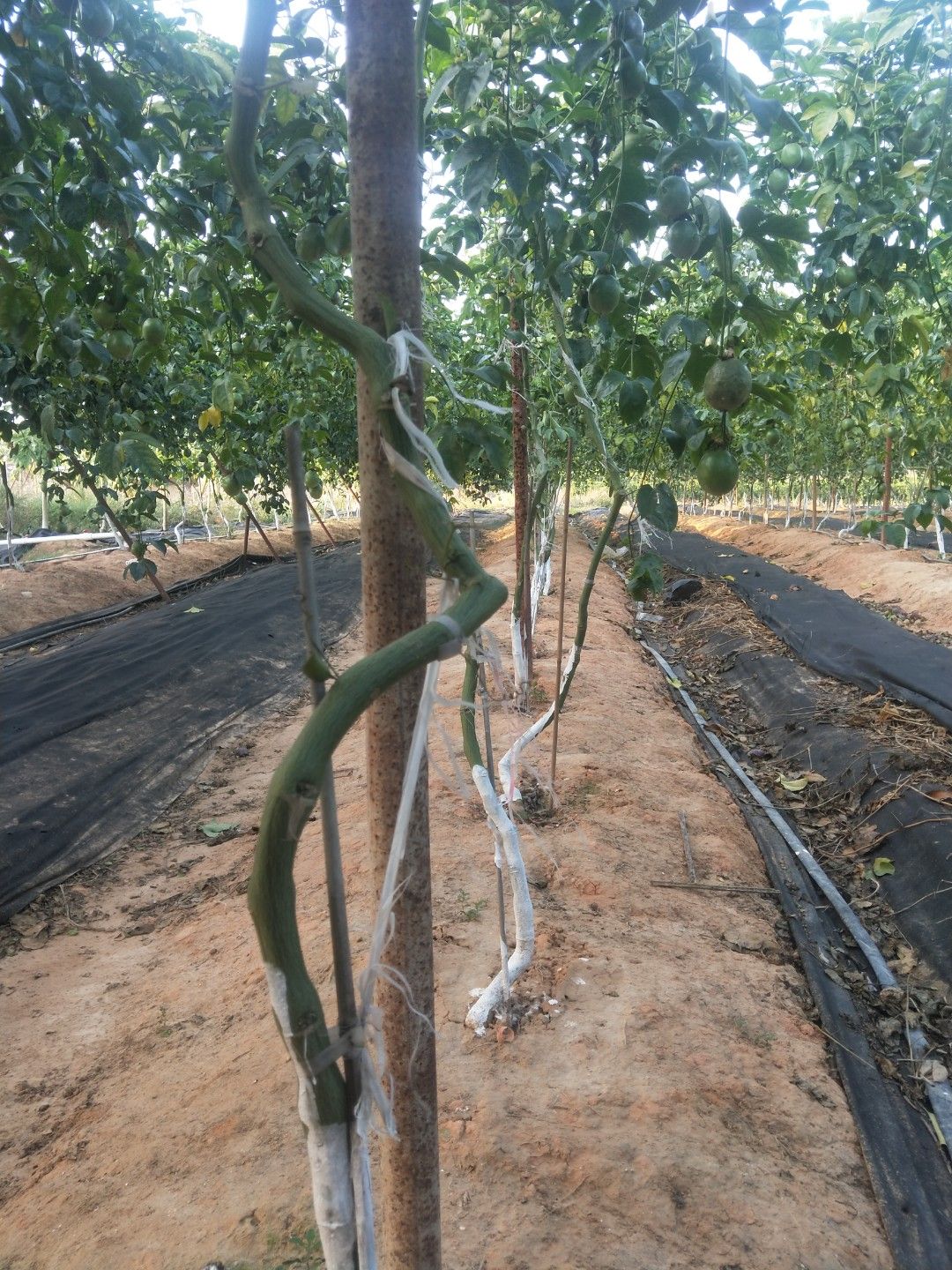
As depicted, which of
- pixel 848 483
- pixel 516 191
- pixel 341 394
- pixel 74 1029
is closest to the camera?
pixel 516 191

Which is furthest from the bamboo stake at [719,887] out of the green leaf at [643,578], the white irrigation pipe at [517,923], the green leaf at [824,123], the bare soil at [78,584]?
the bare soil at [78,584]

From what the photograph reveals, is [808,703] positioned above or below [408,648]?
below

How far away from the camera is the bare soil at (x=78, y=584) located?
10.9 meters

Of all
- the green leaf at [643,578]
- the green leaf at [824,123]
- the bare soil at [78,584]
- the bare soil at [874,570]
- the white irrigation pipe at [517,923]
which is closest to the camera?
the green leaf at [643,578]

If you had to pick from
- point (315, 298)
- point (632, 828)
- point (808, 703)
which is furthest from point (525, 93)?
point (808, 703)

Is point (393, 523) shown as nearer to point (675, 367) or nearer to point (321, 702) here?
point (321, 702)

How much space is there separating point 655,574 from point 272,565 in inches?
→ 551

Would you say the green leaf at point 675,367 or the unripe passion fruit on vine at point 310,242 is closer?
the green leaf at point 675,367

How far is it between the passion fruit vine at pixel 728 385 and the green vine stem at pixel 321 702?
611 mm

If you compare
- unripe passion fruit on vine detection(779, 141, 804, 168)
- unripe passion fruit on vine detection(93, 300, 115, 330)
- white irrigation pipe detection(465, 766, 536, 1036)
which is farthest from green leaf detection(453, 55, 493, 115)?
white irrigation pipe detection(465, 766, 536, 1036)

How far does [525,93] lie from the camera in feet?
7.01

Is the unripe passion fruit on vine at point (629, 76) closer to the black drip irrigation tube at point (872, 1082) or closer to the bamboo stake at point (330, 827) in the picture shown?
the bamboo stake at point (330, 827)

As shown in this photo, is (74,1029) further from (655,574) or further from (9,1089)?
(655,574)

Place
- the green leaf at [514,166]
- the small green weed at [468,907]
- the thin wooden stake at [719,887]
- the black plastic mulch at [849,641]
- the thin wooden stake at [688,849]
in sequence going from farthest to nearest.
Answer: the black plastic mulch at [849,641], the thin wooden stake at [688,849], the thin wooden stake at [719,887], the small green weed at [468,907], the green leaf at [514,166]
